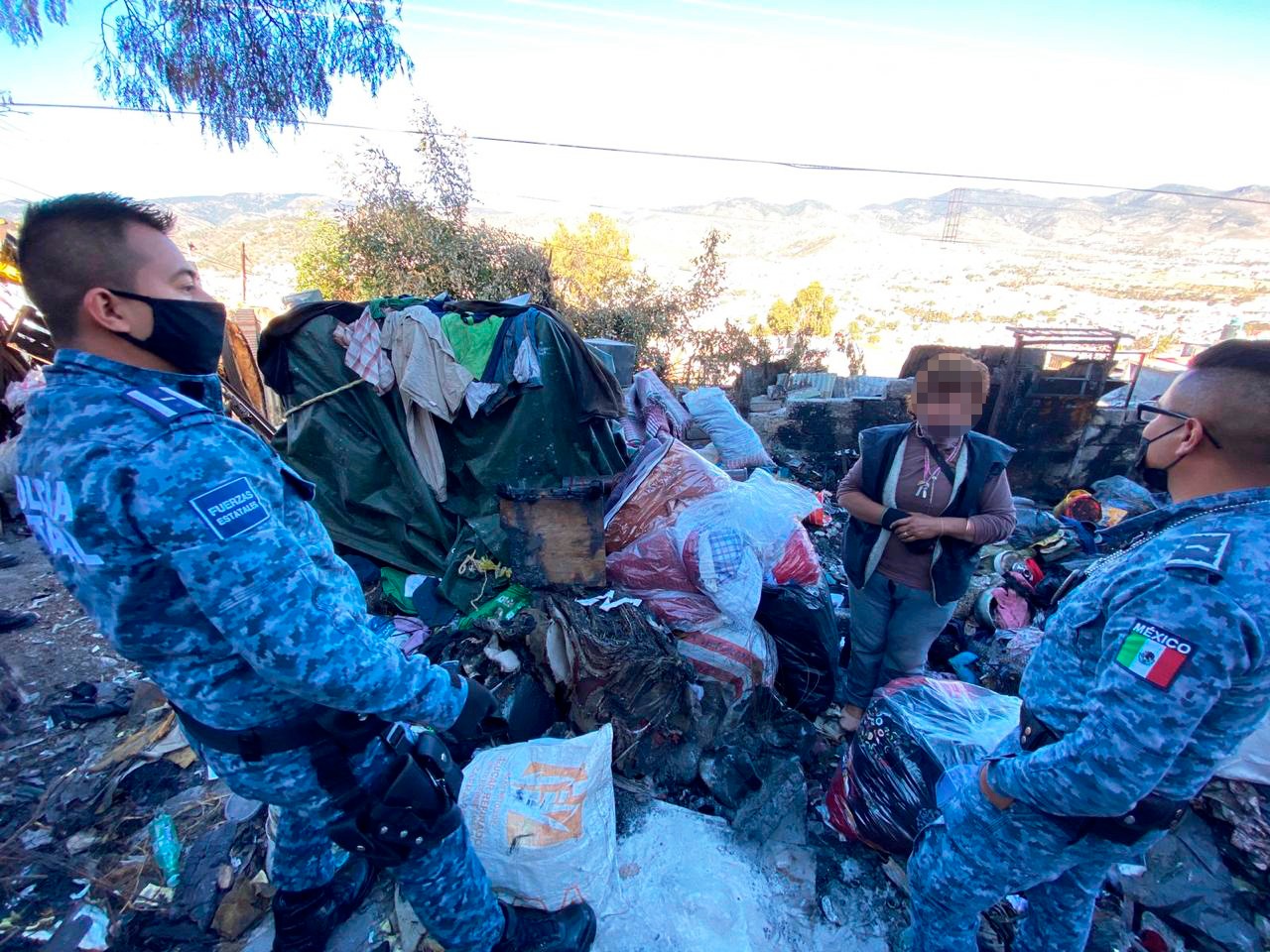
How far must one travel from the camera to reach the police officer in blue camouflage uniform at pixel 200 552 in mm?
983

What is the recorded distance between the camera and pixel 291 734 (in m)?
1.28

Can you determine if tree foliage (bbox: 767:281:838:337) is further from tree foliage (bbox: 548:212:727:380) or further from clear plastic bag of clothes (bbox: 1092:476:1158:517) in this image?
clear plastic bag of clothes (bbox: 1092:476:1158:517)

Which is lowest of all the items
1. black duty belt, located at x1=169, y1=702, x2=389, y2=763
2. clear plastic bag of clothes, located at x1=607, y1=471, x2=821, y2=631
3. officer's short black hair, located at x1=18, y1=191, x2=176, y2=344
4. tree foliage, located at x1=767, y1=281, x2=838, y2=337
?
clear plastic bag of clothes, located at x1=607, y1=471, x2=821, y2=631

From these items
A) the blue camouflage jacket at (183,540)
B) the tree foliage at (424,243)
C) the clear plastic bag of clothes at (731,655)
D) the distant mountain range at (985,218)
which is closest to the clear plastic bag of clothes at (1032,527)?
the clear plastic bag of clothes at (731,655)

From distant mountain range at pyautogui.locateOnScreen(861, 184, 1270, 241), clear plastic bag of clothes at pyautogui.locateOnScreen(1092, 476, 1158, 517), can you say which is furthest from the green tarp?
distant mountain range at pyautogui.locateOnScreen(861, 184, 1270, 241)

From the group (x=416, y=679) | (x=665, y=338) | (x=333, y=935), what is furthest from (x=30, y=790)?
(x=665, y=338)

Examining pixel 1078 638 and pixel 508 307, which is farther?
pixel 508 307

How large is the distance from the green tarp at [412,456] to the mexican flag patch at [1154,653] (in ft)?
9.16

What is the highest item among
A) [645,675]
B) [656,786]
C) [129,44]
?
[129,44]

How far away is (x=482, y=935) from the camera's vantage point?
1.52m

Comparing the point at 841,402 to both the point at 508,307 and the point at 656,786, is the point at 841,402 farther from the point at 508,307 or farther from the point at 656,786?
the point at 656,786

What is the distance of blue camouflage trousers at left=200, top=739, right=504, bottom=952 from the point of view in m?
1.33

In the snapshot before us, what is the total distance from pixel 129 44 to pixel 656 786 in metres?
6.30

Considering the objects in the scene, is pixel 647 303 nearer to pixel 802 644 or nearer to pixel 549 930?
pixel 802 644
